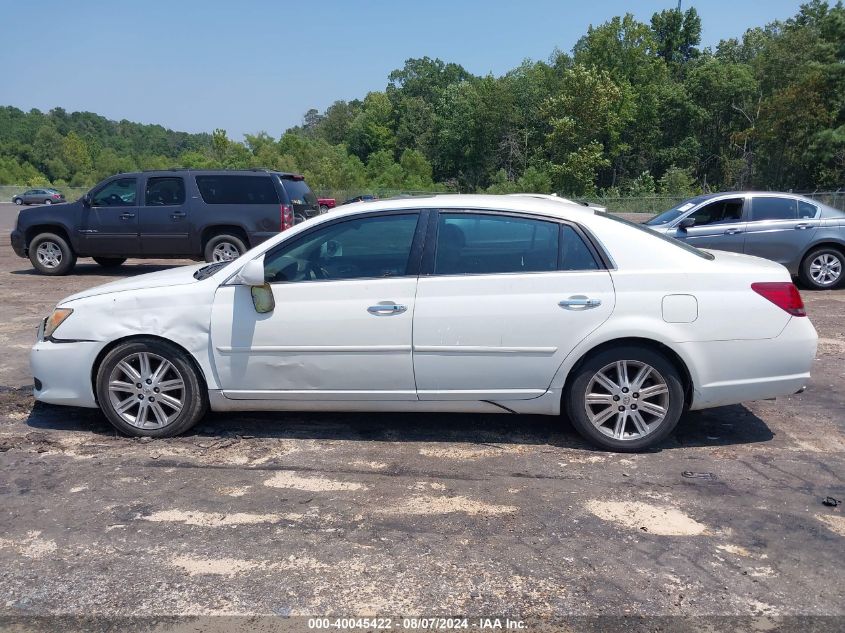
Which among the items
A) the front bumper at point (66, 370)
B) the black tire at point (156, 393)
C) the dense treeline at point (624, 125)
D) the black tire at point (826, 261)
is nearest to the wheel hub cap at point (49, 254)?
the front bumper at point (66, 370)

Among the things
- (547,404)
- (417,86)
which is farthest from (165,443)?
(417,86)

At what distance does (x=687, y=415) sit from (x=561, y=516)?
85.0 inches

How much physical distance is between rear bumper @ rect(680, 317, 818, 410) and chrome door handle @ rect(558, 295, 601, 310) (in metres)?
0.61

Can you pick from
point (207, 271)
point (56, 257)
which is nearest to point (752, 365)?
point (207, 271)

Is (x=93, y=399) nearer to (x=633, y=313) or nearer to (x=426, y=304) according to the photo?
(x=426, y=304)

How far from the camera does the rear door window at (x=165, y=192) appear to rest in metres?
12.9

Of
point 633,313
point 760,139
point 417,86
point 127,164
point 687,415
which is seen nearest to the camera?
point 633,313

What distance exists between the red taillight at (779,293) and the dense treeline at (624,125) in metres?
42.2

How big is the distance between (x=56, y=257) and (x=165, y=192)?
255cm

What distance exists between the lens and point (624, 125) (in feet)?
201

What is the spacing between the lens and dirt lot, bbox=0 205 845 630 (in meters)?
3.25

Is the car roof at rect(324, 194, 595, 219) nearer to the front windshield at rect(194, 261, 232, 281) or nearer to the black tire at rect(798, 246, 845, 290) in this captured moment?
the front windshield at rect(194, 261, 232, 281)

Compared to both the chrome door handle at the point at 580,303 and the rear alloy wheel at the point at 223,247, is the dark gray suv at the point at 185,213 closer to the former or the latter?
the rear alloy wheel at the point at 223,247

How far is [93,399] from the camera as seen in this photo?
5.10 meters
